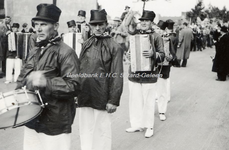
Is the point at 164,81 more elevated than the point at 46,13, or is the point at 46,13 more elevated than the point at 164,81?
the point at 46,13

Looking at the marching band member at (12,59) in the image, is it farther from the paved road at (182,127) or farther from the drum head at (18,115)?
the drum head at (18,115)

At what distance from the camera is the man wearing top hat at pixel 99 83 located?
3.86 metres

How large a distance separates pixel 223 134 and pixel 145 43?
262cm

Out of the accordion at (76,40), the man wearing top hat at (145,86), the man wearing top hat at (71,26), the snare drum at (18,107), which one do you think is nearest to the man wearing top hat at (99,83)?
the man wearing top hat at (145,86)

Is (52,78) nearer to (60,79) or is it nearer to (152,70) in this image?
(60,79)

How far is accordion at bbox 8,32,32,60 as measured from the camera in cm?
953

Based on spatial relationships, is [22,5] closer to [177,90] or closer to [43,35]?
[177,90]

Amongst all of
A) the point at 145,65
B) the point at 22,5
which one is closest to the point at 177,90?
the point at 145,65

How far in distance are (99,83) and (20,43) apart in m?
6.74

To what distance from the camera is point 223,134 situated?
18.4 ft

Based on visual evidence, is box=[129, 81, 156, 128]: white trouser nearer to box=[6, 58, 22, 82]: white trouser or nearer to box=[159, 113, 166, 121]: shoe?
box=[159, 113, 166, 121]: shoe

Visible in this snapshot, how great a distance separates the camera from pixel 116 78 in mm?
3816

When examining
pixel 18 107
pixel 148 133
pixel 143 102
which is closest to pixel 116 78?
pixel 18 107

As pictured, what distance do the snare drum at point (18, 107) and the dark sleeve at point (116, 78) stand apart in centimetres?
141
